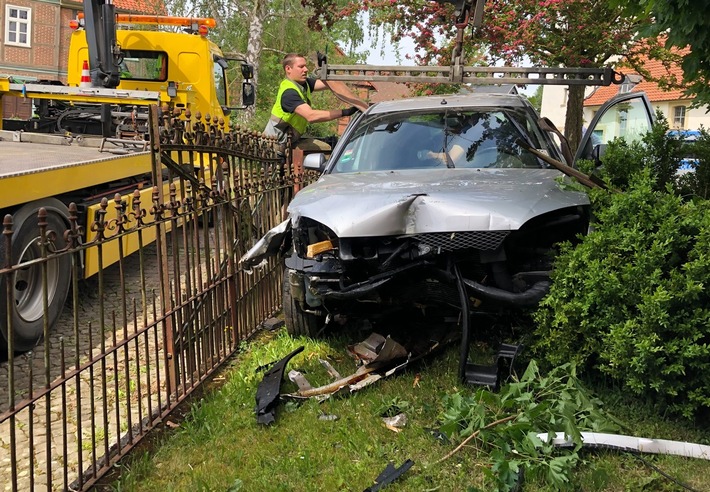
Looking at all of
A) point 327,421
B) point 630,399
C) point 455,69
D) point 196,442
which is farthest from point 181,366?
point 455,69

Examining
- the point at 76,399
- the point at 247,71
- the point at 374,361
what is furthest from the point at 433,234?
the point at 247,71

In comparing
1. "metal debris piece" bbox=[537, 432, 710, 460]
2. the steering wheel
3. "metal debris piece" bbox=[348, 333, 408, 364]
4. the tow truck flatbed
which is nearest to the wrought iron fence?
the tow truck flatbed

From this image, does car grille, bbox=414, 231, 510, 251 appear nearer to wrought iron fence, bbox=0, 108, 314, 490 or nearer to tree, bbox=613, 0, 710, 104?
tree, bbox=613, 0, 710, 104

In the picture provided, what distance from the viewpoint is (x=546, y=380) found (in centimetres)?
354

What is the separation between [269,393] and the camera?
3996 mm

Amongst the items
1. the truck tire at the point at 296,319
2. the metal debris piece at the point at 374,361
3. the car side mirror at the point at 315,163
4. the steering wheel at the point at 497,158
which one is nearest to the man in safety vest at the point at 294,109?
the car side mirror at the point at 315,163

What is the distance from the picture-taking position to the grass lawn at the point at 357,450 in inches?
120

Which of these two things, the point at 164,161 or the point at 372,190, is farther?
the point at 372,190

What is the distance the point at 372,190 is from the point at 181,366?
5.15 feet

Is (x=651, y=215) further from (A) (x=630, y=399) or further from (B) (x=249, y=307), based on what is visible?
(B) (x=249, y=307)

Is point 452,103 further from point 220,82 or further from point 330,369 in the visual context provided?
point 220,82

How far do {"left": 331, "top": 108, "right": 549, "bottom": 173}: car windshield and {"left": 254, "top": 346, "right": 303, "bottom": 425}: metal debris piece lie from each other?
5.62 feet

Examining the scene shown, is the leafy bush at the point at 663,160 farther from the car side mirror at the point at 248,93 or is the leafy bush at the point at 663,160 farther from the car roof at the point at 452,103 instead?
the car side mirror at the point at 248,93

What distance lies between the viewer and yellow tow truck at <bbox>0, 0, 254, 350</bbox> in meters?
4.97
